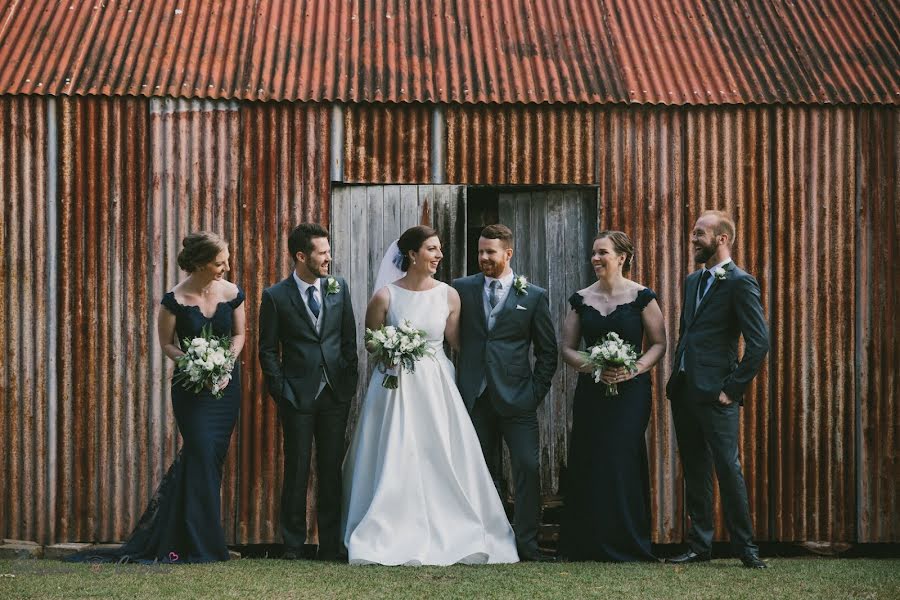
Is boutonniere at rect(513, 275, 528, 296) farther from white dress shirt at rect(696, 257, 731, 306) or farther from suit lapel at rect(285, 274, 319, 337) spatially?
suit lapel at rect(285, 274, 319, 337)

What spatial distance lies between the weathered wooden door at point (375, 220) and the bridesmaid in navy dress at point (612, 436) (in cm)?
158

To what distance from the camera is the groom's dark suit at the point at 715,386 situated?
6.61 m

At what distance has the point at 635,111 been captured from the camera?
8367mm

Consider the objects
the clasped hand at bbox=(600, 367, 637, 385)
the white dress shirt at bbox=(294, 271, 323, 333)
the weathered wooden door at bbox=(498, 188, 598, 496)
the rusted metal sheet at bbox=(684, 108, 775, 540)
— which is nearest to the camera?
the clasped hand at bbox=(600, 367, 637, 385)

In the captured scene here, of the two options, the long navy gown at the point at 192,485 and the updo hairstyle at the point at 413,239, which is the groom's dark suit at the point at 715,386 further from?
the long navy gown at the point at 192,485

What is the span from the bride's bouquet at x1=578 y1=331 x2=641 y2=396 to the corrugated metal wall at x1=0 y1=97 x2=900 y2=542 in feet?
4.78

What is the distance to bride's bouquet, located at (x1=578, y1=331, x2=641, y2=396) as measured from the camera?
6.85 meters

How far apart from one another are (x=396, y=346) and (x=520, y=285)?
99 centimetres

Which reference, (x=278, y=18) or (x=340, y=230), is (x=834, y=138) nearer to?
(x=340, y=230)

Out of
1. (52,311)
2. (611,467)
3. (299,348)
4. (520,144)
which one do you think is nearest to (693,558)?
(611,467)

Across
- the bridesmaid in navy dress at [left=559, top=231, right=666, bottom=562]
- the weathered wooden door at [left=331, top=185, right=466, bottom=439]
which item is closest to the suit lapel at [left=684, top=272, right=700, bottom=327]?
the bridesmaid in navy dress at [left=559, top=231, right=666, bottom=562]

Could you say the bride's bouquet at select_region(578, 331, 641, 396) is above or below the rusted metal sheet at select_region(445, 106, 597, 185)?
below

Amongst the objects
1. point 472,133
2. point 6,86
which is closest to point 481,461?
point 472,133

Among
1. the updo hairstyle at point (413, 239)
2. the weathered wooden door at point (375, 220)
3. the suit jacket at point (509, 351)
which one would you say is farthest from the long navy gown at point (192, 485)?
the suit jacket at point (509, 351)
